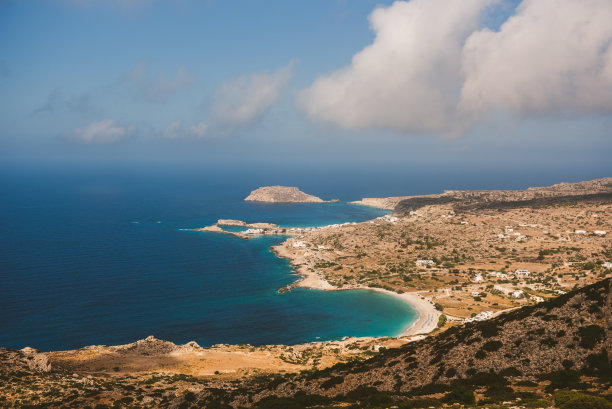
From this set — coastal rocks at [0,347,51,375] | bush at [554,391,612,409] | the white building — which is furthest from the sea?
bush at [554,391,612,409]

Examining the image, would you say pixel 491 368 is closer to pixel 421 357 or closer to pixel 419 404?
pixel 421 357

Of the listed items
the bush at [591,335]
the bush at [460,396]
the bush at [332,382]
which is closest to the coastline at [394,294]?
the bush at [332,382]

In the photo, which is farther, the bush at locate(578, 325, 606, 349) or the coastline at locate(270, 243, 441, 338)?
the coastline at locate(270, 243, 441, 338)

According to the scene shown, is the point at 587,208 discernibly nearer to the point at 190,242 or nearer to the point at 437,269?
the point at 437,269

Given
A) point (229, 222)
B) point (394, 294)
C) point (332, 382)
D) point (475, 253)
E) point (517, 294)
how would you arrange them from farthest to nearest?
point (229, 222)
point (475, 253)
point (394, 294)
point (517, 294)
point (332, 382)

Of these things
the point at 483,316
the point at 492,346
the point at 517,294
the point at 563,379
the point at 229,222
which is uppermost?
the point at 229,222

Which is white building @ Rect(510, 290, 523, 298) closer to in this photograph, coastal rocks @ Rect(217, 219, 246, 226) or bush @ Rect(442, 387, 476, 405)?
bush @ Rect(442, 387, 476, 405)

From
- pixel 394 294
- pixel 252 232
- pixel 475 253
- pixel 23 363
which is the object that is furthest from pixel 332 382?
pixel 252 232
